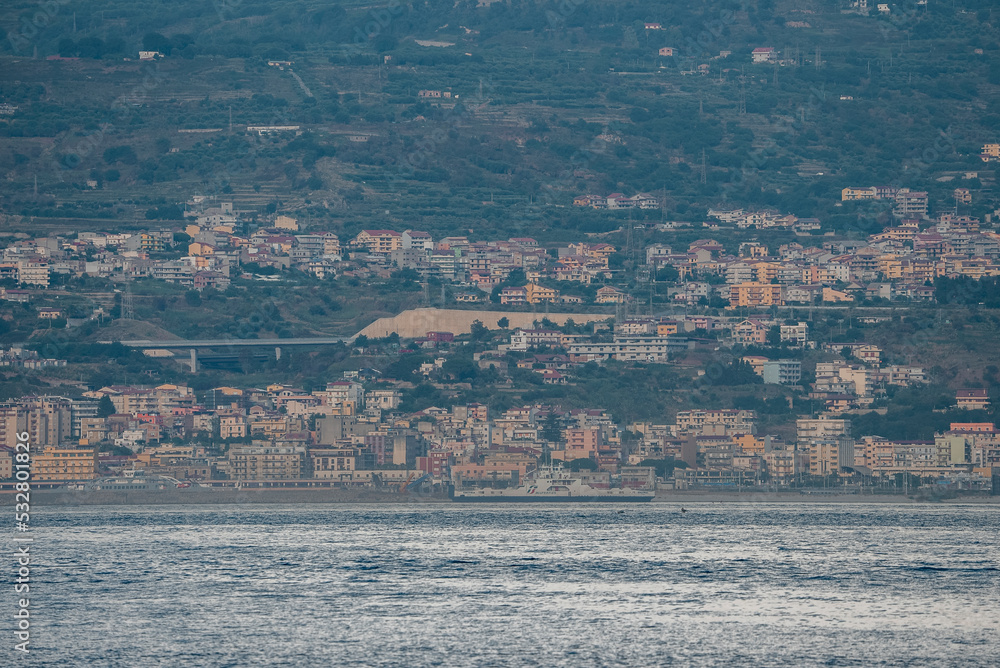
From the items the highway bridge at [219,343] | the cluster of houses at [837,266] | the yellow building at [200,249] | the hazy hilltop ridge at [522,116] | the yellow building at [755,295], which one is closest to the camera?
the highway bridge at [219,343]

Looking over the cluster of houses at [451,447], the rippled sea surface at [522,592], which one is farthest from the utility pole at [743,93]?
the rippled sea surface at [522,592]

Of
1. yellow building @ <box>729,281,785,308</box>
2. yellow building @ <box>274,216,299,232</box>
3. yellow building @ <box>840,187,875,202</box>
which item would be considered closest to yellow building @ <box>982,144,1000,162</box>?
yellow building @ <box>840,187,875,202</box>

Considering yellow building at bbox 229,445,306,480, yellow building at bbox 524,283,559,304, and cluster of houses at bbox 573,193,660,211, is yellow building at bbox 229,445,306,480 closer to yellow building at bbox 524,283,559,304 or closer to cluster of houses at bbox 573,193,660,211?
yellow building at bbox 524,283,559,304

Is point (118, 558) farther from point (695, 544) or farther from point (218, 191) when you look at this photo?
point (218, 191)

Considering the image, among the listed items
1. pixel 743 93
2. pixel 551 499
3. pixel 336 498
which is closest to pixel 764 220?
pixel 743 93

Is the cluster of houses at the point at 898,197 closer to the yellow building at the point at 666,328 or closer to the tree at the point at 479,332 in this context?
the yellow building at the point at 666,328

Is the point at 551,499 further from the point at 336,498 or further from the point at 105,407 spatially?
the point at 105,407

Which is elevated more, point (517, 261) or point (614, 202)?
point (614, 202)

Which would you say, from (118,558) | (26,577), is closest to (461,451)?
(118,558)
